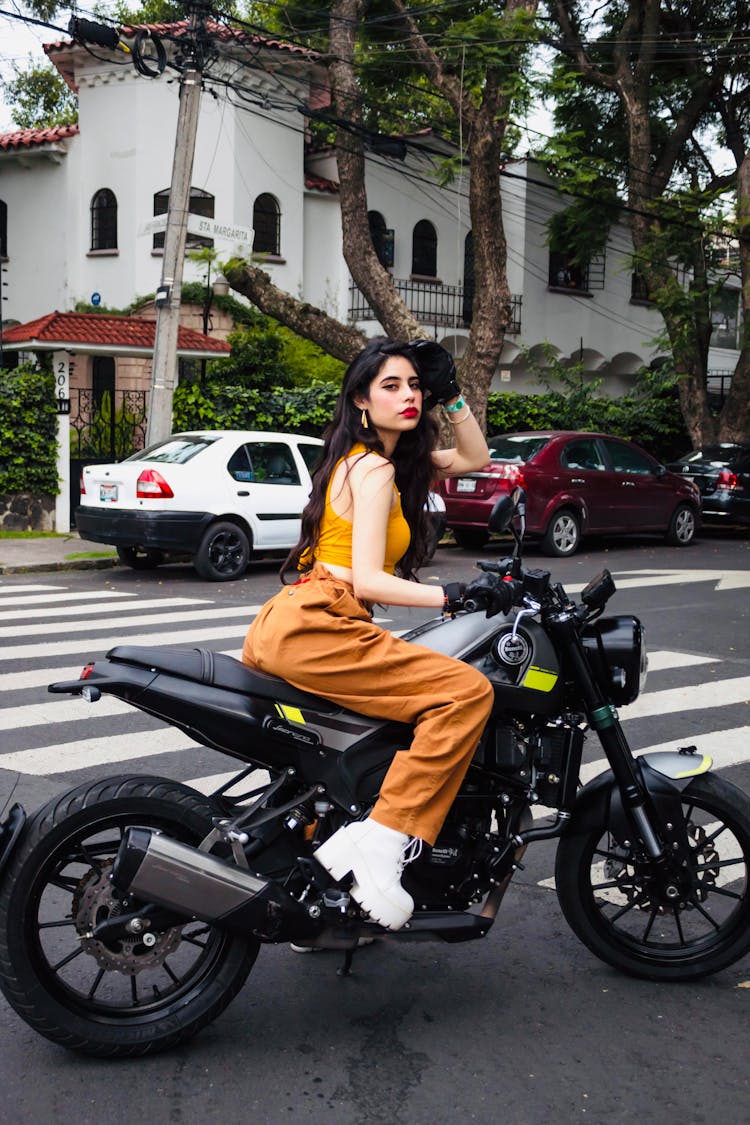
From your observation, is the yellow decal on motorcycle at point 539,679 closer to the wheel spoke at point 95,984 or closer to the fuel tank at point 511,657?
the fuel tank at point 511,657

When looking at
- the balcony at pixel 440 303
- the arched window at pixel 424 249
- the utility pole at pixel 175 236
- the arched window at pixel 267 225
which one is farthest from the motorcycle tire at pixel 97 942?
the arched window at pixel 424 249

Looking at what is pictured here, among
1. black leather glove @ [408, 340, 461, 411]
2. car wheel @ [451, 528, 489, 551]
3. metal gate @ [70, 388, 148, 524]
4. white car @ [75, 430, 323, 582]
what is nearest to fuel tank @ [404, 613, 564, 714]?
black leather glove @ [408, 340, 461, 411]

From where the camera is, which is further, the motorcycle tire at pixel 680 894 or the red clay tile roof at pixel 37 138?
the red clay tile roof at pixel 37 138

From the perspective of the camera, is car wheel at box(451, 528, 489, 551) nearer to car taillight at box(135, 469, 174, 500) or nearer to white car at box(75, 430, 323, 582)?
white car at box(75, 430, 323, 582)

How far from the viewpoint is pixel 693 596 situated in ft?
40.0

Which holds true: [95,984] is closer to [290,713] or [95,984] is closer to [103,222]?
[290,713]

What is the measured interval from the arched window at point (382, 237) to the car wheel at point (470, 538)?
15102 millimetres

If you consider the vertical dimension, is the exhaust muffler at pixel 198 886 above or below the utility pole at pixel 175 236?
below

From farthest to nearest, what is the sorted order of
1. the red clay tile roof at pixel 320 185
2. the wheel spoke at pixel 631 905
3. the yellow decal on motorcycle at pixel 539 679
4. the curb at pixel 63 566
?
the red clay tile roof at pixel 320 185 → the curb at pixel 63 566 → the wheel spoke at pixel 631 905 → the yellow decal on motorcycle at pixel 539 679

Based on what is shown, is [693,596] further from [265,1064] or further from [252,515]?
[265,1064]

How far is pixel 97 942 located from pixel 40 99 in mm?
43052

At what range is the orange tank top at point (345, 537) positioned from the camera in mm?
3398

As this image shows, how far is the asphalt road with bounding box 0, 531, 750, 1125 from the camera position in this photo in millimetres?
2980

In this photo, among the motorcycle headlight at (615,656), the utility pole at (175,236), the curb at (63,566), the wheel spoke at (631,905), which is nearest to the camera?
the motorcycle headlight at (615,656)
